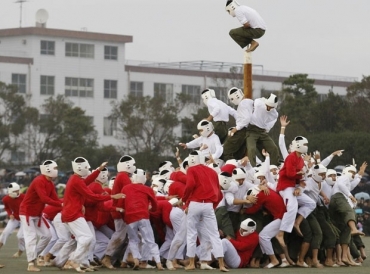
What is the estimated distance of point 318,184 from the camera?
2444 cm

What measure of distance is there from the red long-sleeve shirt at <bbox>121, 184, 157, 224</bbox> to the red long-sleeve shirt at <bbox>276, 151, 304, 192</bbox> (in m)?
2.55

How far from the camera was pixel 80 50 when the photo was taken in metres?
84.6

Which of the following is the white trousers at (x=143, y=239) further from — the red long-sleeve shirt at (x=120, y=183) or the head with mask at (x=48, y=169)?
the head with mask at (x=48, y=169)

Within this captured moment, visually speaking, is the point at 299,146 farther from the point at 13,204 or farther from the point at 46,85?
the point at 46,85

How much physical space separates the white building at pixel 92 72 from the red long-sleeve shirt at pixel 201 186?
57.6 metres

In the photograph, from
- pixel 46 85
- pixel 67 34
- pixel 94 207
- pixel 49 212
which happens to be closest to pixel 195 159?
pixel 94 207

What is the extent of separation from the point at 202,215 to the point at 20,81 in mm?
59387

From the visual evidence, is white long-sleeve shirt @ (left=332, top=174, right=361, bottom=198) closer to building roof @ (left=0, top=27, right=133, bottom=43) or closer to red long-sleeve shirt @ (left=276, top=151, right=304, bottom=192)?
red long-sleeve shirt @ (left=276, top=151, right=304, bottom=192)

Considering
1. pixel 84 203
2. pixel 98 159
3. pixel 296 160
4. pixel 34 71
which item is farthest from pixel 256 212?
pixel 34 71

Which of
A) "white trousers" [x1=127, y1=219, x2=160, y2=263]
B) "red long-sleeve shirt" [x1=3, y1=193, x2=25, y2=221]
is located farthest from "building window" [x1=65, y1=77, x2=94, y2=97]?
"white trousers" [x1=127, y1=219, x2=160, y2=263]

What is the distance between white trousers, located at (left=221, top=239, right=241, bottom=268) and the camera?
23266 millimetres

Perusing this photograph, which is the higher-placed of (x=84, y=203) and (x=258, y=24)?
(x=258, y=24)

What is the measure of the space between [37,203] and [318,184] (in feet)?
18.5

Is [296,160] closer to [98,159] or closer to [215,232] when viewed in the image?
[215,232]
